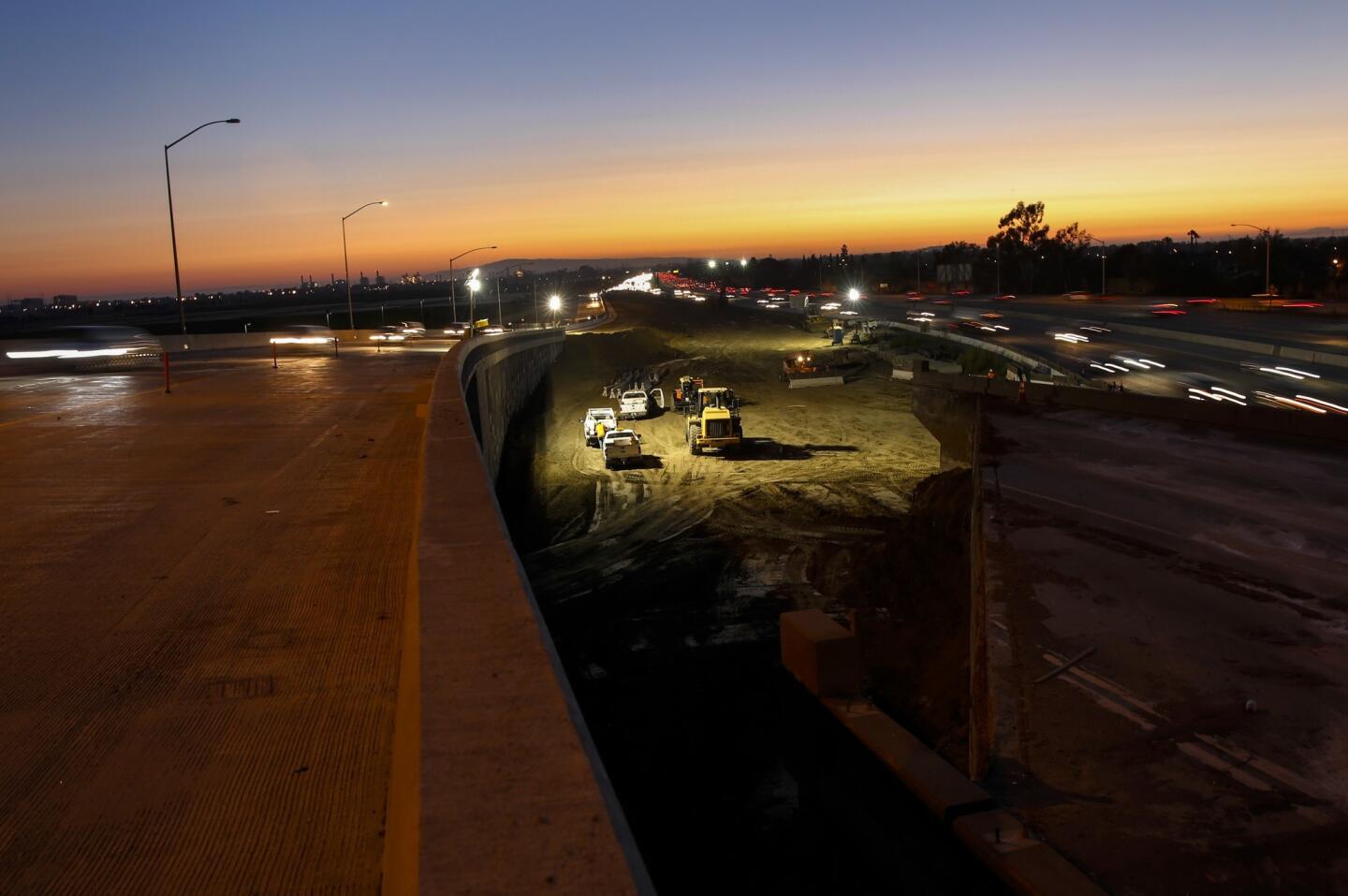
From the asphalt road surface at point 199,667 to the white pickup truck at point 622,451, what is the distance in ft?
83.1

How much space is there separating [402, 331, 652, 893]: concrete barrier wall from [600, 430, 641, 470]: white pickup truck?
32.9 meters

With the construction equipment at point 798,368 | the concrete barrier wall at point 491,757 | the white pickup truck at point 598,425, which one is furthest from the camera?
the construction equipment at point 798,368

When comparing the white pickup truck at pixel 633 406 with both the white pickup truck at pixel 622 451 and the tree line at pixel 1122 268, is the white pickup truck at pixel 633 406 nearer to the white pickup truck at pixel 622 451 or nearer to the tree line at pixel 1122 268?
the white pickup truck at pixel 622 451

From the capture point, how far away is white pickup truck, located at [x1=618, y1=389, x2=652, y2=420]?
52.2 meters

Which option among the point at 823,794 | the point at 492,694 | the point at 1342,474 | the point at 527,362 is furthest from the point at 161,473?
the point at 527,362

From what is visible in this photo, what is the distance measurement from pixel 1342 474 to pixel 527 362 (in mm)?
45683

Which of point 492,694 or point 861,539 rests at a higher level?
point 492,694

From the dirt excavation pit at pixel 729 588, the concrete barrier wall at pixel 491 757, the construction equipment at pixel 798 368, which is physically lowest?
the dirt excavation pit at pixel 729 588

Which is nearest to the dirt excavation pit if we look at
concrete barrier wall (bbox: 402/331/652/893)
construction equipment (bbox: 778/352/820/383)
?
concrete barrier wall (bbox: 402/331/652/893)

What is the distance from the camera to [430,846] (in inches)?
143

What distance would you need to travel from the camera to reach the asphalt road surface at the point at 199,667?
15.1 feet

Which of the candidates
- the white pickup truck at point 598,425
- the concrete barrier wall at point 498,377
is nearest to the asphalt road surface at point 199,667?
the concrete barrier wall at point 498,377

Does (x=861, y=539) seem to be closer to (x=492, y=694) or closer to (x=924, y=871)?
(x=924, y=871)

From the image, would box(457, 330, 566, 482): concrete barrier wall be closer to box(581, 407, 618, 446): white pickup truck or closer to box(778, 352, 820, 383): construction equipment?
box(581, 407, 618, 446): white pickup truck
